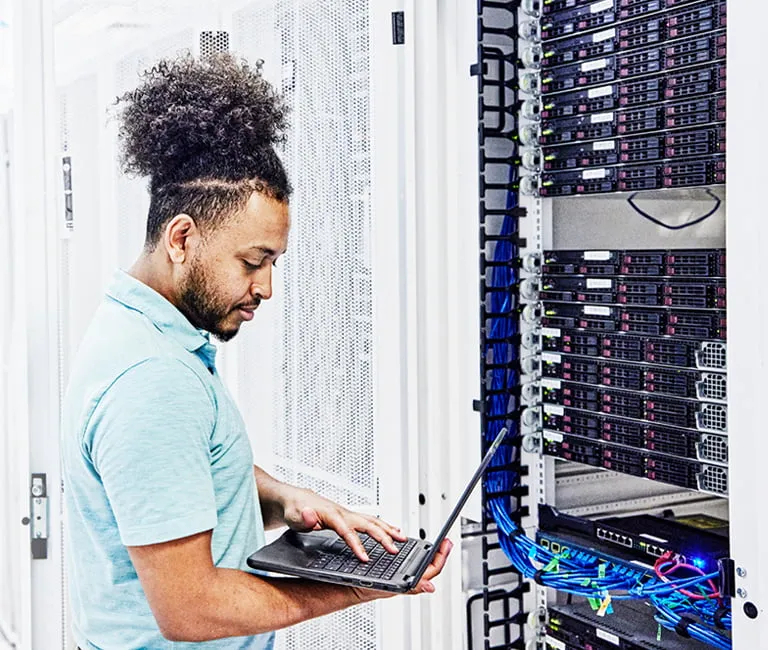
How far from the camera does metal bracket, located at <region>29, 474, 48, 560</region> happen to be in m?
2.21

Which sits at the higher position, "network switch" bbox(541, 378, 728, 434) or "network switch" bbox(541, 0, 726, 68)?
"network switch" bbox(541, 0, 726, 68)

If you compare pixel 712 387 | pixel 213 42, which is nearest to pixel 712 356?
pixel 712 387

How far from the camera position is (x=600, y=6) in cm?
213

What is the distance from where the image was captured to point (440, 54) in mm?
2365

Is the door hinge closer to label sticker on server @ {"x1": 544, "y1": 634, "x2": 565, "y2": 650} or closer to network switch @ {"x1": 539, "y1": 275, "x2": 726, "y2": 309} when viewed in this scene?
network switch @ {"x1": 539, "y1": 275, "x2": 726, "y2": 309}

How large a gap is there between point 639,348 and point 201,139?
1062 millimetres

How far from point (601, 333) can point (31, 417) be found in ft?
4.35

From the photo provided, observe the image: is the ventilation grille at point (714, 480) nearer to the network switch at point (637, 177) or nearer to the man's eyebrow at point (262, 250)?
the network switch at point (637, 177)

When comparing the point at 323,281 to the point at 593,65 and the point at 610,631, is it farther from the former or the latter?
the point at 610,631

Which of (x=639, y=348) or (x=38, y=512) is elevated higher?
(x=639, y=348)

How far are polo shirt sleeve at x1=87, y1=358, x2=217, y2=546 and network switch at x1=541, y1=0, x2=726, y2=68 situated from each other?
1.26 m

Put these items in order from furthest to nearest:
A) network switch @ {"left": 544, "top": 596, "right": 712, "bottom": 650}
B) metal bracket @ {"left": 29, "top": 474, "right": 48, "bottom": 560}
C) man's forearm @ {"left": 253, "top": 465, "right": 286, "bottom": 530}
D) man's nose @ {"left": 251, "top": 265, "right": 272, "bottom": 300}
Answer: metal bracket @ {"left": 29, "top": 474, "right": 48, "bottom": 560} → network switch @ {"left": 544, "top": 596, "right": 712, "bottom": 650} → man's forearm @ {"left": 253, "top": 465, "right": 286, "bottom": 530} → man's nose @ {"left": 251, "top": 265, "right": 272, "bottom": 300}

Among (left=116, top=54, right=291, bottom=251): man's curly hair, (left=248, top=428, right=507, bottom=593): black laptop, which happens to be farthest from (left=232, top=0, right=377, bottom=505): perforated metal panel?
(left=248, top=428, right=507, bottom=593): black laptop

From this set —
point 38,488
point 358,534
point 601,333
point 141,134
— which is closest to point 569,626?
point 601,333
